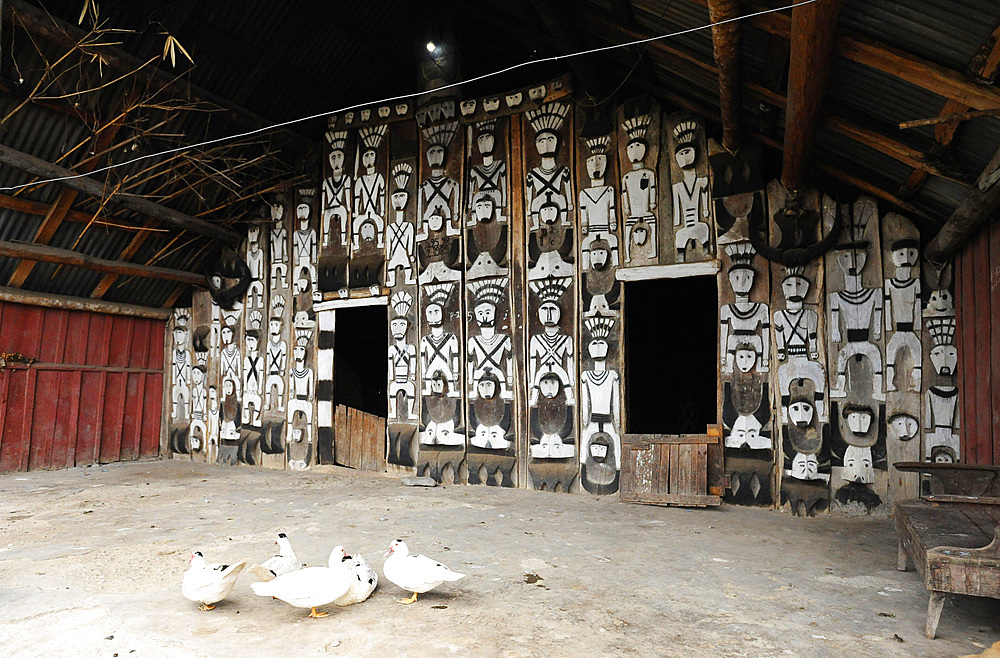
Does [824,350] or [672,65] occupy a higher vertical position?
[672,65]

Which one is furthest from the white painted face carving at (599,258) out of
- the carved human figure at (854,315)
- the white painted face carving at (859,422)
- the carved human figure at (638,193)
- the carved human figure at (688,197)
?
the white painted face carving at (859,422)

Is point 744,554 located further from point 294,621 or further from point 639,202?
point 639,202

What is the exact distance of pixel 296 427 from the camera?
950 centimetres

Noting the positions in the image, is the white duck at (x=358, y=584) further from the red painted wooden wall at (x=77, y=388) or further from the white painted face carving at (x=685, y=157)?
the red painted wooden wall at (x=77, y=388)

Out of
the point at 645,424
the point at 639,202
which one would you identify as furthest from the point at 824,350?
the point at 645,424

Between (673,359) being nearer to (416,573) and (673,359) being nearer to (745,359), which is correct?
(745,359)

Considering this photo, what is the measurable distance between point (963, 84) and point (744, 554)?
341cm

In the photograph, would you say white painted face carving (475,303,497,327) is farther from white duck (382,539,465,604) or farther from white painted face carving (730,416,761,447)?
white duck (382,539,465,604)

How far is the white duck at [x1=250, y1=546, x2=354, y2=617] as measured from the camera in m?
3.15

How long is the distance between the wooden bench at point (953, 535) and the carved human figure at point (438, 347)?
5.21m

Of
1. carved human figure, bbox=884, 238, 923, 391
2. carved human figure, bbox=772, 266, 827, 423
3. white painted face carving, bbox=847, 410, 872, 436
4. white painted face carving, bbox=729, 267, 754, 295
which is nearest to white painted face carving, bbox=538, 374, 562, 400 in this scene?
white painted face carving, bbox=729, 267, 754, 295

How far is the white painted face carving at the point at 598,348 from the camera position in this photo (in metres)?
7.46

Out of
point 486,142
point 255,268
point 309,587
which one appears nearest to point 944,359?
point 486,142

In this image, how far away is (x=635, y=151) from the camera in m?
7.47
